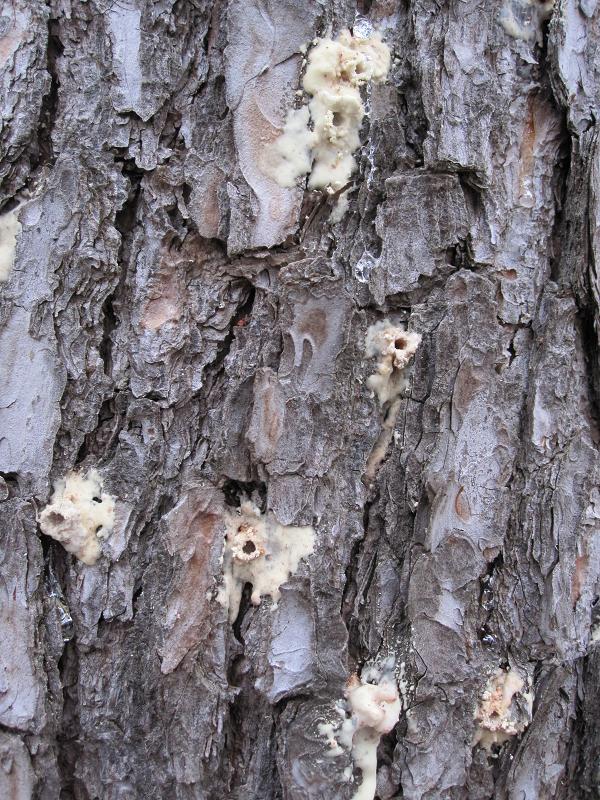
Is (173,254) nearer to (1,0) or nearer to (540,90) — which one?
(1,0)

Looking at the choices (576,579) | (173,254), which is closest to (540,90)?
(173,254)

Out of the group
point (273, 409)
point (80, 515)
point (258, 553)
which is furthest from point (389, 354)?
point (80, 515)

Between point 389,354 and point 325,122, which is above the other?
point 325,122

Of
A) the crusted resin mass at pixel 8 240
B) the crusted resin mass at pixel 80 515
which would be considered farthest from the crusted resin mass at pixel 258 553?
the crusted resin mass at pixel 8 240

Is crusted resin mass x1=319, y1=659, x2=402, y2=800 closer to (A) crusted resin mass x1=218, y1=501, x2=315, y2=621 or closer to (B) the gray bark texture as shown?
(B) the gray bark texture

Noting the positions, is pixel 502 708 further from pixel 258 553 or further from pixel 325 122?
pixel 325 122

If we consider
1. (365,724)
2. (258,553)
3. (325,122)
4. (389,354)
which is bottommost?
(365,724)
